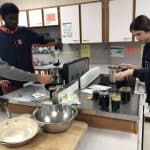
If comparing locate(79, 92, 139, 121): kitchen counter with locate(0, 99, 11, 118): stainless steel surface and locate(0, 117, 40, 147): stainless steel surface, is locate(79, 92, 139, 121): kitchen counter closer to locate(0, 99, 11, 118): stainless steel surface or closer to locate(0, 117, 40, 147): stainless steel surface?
locate(0, 117, 40, 147): stainless steel surface

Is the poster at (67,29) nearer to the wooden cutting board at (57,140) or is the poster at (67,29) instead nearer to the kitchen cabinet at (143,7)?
the kitchen cabinet at (143,7)

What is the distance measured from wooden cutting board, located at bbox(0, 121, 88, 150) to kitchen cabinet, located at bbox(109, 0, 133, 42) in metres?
2.32

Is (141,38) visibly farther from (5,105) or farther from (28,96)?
(5,105)

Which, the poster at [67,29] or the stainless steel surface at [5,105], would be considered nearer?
the stainless steel surface at [5,105]

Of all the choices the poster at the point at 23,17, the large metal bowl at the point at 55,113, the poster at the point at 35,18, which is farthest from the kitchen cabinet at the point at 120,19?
the large metal bowl at the point at 55,113

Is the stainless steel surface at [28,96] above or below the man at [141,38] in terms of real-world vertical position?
below

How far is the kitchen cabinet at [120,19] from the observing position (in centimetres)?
310

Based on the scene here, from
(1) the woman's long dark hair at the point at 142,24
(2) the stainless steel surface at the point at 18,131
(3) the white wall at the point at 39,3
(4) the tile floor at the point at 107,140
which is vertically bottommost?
(4) the tile floor at the point at 107,140

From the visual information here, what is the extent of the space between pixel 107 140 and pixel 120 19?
236cm

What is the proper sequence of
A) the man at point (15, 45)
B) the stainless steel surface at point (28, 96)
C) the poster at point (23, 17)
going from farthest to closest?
the poster at point (23, 17) → the man at point (15, 45) → the stainless steel surface at point (28, 96)

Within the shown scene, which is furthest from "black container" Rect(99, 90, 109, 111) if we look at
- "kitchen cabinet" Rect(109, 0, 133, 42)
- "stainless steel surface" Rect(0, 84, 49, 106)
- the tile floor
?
→ "kitchen cabinet" Rect(109, 0, 133, 42)

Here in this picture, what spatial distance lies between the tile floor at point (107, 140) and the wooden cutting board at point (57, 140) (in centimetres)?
16

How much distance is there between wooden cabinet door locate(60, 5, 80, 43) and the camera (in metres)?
3.43

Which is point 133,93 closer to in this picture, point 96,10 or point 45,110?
point 45,110
